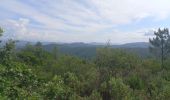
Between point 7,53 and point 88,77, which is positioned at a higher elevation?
point 7,53

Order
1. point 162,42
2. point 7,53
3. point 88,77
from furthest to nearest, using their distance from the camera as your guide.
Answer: point 162,42 < point 88,77 < point 7,53

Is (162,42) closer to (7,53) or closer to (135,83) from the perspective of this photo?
(135,83)

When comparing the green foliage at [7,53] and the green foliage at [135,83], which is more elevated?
the green foliage at [7,53]

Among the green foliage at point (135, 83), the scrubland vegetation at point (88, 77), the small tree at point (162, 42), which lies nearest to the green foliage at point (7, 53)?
the scrubland vegetation at point (88, 77)

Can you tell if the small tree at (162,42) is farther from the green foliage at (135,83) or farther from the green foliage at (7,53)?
the green foliage at (7,53)

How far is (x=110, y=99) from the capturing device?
39000 mm

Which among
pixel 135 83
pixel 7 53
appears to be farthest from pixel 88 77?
pixel 7 53

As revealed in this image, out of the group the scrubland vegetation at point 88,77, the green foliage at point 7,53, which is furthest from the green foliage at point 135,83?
the green foliage at point 7,53

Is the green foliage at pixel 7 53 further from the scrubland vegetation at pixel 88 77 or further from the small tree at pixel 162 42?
the small tree at pixel 162 42

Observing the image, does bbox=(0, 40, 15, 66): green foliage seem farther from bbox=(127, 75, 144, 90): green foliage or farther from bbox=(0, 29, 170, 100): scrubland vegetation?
bbox=(127, 75, 144, 90): green foliage

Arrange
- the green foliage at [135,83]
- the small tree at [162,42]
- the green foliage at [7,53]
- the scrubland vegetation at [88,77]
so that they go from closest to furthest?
the scrubland vegetation at [88,77] → the green foliage at [7,53] → the green foliage at [135,83] → the small tree at [162,42]

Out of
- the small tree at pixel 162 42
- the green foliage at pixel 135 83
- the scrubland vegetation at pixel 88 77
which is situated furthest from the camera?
the small tree at pixel 162 42

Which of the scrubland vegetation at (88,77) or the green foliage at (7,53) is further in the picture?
the green foliage at (7,53)

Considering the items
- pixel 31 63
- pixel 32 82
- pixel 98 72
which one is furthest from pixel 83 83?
pixel 32 82
